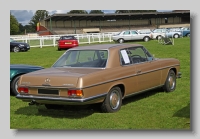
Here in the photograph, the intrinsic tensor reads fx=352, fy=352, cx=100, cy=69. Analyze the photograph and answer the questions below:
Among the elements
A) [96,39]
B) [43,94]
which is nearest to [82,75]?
[43,94]

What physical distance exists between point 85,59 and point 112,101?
1060 millimetres

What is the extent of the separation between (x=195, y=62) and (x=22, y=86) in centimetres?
345

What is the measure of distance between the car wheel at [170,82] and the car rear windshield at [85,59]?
2.22 metres

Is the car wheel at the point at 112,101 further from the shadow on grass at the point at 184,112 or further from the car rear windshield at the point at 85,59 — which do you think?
the shadow on grass at the point at 184,112

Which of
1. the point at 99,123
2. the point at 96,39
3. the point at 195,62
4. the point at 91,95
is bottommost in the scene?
the point at 99,123

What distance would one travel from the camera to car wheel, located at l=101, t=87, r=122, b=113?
21.9 feet

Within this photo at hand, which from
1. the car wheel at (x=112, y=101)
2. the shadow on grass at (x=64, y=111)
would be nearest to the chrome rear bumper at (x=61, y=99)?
the car wheel at (x=112, y=101)

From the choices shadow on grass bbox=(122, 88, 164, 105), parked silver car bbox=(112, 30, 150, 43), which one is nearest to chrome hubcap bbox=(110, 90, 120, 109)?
shadow on grass bbox=(122, 88, 164, 105)

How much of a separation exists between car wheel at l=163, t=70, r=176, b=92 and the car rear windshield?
87.3 inches

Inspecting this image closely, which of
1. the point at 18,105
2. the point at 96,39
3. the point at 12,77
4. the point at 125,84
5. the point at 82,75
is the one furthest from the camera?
the point at 96,39

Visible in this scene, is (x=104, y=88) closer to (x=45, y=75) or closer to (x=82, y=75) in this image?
(x=82, y=75)

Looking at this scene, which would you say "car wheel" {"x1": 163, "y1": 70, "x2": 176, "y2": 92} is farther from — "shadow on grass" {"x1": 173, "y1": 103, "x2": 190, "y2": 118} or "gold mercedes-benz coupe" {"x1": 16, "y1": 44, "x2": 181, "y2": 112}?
"shadow on grass" {"x1": 173, "y1": 103, "x2": 190, "y2": 118}

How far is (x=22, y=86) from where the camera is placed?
6633 millimetres

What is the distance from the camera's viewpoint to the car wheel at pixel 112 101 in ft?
21.9
